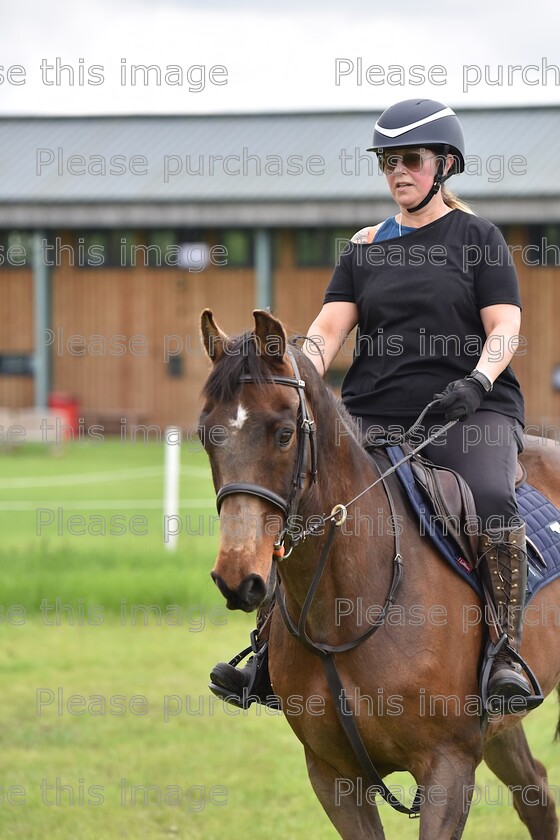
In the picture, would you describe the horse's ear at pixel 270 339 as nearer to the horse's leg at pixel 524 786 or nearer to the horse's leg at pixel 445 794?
the horse's leg at pixel 445 794

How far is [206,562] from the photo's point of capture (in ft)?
40.7

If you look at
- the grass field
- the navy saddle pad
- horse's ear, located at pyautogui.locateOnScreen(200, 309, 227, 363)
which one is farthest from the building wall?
horse's ear, located at pyautogui.locateOnScreen(200, 309, 227, 363)

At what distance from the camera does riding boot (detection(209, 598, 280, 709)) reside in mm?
4801

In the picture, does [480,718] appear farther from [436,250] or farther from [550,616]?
[436,250]

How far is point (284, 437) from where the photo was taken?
368cm

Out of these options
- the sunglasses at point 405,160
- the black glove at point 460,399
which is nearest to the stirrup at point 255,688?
the black glove at point 460,399

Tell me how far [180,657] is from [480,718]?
6030 millimetres

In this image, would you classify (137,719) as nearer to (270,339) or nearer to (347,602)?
(347,602)

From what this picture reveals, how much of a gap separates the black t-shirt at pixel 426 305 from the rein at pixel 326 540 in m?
0.24

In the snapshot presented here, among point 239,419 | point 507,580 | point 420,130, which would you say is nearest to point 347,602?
point 507,580

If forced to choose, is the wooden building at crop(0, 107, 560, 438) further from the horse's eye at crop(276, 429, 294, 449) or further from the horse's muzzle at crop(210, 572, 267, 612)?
the horse's muzzle at crop(210, 572, 267, 612)

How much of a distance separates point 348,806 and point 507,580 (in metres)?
1.06

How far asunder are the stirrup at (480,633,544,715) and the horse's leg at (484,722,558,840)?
3.60ft

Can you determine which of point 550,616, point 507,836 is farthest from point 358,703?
point 507,836
